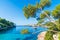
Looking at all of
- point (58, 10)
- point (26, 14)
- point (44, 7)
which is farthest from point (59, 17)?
point (26, 14)

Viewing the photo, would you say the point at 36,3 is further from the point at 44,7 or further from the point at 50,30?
the point at 50,30

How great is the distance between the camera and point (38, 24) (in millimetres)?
12383

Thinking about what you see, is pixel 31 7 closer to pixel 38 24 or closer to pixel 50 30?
pixel 38 24

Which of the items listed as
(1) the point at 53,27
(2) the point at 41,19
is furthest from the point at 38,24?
(1) the point at 53,27

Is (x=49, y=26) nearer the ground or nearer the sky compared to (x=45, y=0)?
nearer the ground

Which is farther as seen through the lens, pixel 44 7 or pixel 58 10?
pixel 44 7

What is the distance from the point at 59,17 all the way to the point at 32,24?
2.05 metres

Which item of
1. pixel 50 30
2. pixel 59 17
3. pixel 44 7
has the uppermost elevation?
pixel 44 7

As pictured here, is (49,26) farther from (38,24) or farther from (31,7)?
(31,7)

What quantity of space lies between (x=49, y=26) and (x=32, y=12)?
166 centimetres

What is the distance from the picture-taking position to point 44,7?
501 inches

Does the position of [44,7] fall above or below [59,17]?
above

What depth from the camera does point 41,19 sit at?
1256cm

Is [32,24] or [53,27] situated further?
[53,27]
